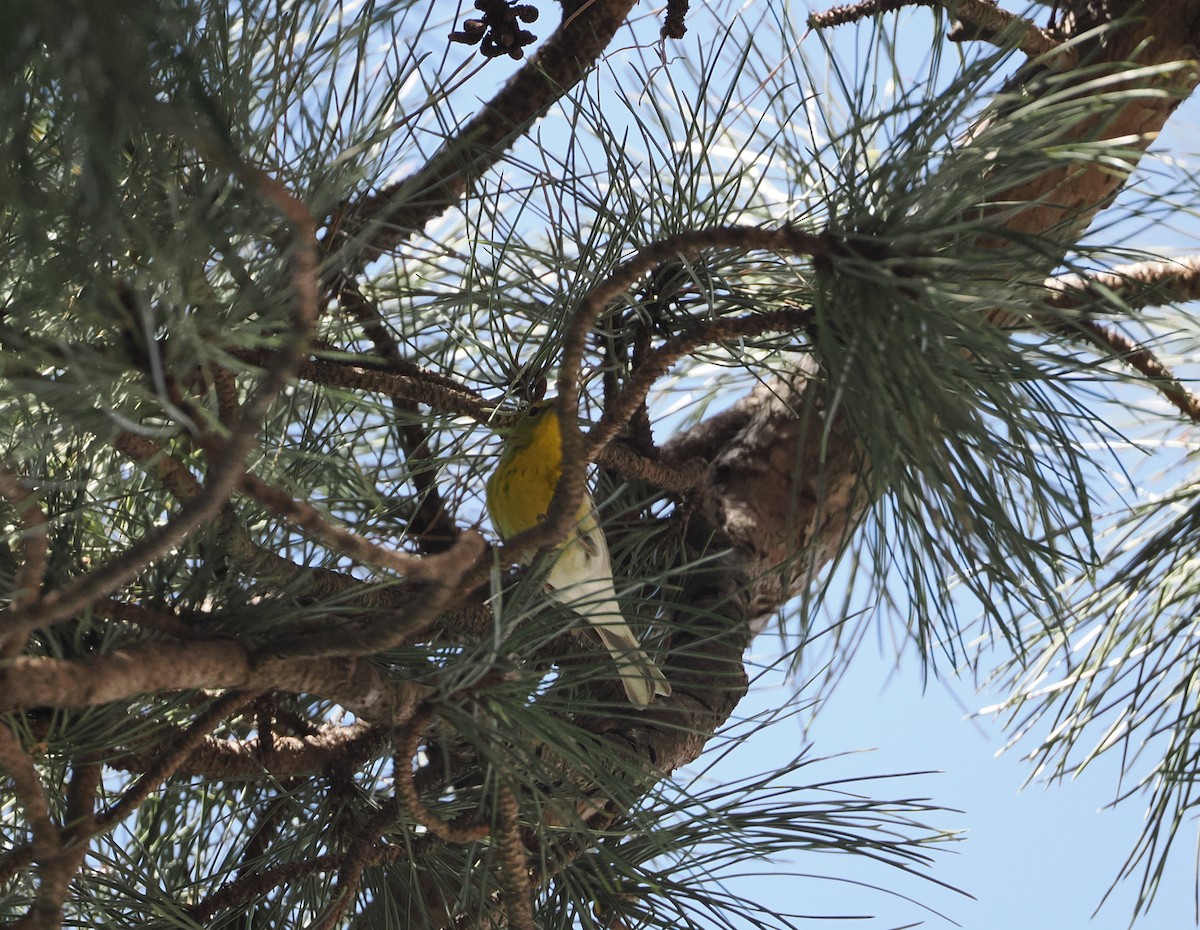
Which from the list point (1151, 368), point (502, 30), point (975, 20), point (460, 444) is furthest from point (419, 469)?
point (1151, 368)

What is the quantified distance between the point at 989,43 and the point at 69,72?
0.43 meters

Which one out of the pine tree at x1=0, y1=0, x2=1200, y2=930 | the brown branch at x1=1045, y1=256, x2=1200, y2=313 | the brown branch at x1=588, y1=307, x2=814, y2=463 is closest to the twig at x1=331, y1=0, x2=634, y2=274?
the pine tree at x1=0, y1=0, x2=1200, y2=930

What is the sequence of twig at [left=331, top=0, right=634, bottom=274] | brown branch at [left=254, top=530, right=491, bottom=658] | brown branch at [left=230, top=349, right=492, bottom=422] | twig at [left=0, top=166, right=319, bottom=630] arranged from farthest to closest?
twig at [left=331, top=0, right=634, bottom=274], brown branch at [left=230, top=349, right=492, bottom=422], brown branch at [left=254, top=530, right=491, bottom=658], twig at [left=0, top=166, right=319, bottom=630]

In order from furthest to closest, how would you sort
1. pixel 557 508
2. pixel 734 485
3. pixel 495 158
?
pixel 734 485
pixel 495 158
pixel 557 508

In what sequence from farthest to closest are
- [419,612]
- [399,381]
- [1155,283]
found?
[1155,283]
[399,381]
[419,612]

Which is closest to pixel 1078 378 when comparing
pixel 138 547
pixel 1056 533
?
pixel 1056 533

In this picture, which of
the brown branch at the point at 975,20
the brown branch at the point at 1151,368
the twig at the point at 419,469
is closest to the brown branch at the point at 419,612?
the twig at the point at 419,469

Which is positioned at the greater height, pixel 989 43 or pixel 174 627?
pixel 989 43

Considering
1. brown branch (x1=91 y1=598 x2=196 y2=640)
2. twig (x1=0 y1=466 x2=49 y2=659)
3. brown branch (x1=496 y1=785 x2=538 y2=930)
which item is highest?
brown branch (x1=91 y1=598 x2=196 y2=640)

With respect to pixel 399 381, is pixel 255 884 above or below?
below

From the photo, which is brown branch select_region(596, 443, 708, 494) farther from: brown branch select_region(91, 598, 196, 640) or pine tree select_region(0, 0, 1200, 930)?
brown branch select_region(91, 598, 196, 640)

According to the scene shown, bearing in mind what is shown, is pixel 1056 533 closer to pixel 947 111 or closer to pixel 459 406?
pixel 947 111

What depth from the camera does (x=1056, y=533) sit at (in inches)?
20.9

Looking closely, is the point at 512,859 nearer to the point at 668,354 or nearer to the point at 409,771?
the point at 409,771
